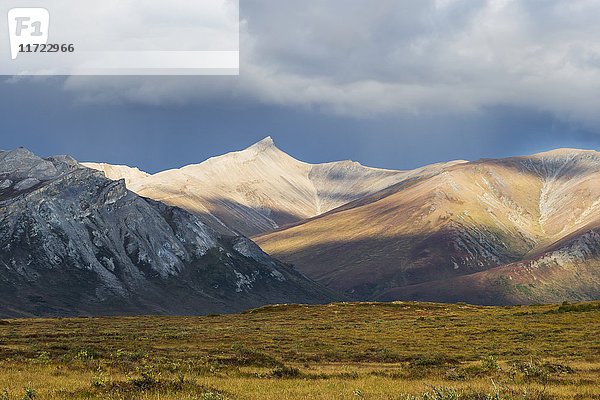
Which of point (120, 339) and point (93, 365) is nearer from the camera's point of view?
point (93, 365)

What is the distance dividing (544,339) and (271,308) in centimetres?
7927

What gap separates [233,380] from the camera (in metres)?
30.5

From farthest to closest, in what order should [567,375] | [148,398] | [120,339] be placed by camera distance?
[120,339], [567,375], [148,398]

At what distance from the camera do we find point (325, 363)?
1713 inches

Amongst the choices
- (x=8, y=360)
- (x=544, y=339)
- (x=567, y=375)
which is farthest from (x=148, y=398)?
(x=544, y=339)

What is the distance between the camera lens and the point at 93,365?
34.2 m

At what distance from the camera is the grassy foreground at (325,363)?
81.6 ft

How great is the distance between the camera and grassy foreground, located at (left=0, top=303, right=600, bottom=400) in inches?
979

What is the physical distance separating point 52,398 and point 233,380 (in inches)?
405

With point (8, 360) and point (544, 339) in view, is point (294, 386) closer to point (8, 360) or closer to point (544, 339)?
point (8, 360)

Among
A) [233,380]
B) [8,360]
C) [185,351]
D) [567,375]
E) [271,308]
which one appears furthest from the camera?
[271,308]

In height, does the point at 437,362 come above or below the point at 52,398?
below

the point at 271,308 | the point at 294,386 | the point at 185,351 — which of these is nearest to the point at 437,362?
the point at 294,386

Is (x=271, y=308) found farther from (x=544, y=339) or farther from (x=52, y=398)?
(x=52, y=398)
